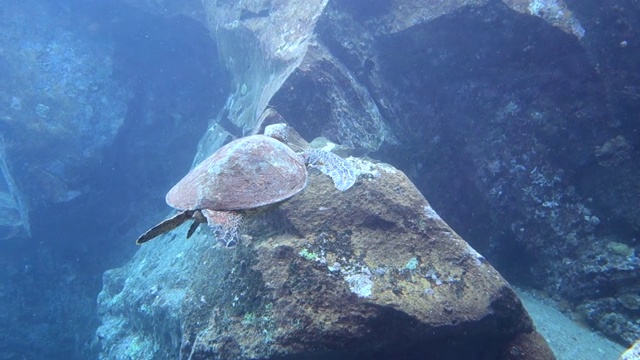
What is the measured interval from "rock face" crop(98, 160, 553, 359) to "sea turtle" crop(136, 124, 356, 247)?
1.66ft

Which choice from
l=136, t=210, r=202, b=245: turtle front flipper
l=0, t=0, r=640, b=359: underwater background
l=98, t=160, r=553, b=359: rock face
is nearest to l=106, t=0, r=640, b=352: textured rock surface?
l=0, t=0, r=640, b=359: underwater background

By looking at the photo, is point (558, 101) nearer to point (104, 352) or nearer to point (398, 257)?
point (398, 257)

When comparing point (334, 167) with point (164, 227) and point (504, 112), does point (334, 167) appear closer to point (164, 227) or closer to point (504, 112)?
point (164, 227)

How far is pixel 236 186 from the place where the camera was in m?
3.13

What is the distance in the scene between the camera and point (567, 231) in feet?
17.3

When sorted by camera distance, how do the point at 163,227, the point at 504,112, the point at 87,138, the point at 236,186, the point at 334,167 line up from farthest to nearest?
the point at 87,138
the point at 504,112
the point at 334,167
the point at 236,186
the point at 163,227

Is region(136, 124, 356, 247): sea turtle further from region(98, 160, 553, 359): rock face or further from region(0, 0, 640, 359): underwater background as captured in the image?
region(0, 0, 640, 359): underwater background

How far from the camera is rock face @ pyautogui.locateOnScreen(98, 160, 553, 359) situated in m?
3.04

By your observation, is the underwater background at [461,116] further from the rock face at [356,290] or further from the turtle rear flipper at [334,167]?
the turtle rear flipper at [334,167]

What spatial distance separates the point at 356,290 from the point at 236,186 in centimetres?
143

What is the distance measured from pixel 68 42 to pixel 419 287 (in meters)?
13.4

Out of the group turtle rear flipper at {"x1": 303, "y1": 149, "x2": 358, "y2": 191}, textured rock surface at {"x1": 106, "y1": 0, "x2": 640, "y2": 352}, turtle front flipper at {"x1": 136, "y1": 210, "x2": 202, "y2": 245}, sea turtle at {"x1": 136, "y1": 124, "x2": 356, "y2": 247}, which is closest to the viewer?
turtle front flipper at {"x1": 136, "y1": 210, "x2": 202, "y2": 245}

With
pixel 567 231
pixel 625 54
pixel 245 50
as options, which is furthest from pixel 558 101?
pixel 245 50

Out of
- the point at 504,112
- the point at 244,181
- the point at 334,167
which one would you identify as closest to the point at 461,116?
the point at 504,112
